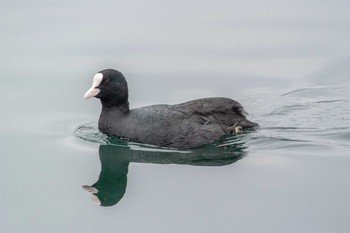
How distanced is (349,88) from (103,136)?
3.50 metres

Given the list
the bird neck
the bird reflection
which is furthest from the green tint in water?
the bird neck

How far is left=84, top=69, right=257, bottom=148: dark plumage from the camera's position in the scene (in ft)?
33.9

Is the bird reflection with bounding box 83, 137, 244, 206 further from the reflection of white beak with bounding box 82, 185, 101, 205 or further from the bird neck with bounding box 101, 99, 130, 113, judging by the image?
the bird neck with bounding box 101, 99, 130, 113

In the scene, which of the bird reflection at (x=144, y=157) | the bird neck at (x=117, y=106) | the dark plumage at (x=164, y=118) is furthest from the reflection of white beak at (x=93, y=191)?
the bird neck at (x=117, y=106)

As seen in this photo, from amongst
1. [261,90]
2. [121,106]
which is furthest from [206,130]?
[261,90]

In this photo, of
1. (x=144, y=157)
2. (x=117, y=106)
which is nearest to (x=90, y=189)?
(x=144, y=157)

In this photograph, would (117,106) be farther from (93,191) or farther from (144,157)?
(93,191)

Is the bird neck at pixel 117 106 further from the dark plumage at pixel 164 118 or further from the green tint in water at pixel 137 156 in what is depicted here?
the green tint in water at pixel 137 156

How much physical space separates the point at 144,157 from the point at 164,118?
537 mm

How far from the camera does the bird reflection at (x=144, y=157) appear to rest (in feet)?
31.5

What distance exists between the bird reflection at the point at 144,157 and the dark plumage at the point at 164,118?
11cm

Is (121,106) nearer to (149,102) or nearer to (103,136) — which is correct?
(103,136)

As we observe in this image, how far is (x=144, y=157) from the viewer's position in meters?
10.1

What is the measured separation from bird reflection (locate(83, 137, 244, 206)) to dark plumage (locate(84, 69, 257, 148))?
0.38 ft
